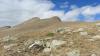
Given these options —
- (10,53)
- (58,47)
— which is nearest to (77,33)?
(58,47)

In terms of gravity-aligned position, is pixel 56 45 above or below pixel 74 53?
above

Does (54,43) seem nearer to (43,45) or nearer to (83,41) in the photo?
(43,45)

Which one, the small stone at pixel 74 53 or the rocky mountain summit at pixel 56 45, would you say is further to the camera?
the rocky mountain summit at pixel 56 45

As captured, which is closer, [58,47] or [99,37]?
[58,47]

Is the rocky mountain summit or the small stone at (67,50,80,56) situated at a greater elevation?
the rocky mountain summit

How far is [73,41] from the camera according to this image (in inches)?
715

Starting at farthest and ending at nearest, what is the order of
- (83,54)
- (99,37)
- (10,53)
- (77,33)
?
(77,33)
(99,37)
(10,53)
(83,54)

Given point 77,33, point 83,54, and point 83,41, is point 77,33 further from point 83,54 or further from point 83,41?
point 83,54

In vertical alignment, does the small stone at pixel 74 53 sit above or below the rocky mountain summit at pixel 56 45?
below

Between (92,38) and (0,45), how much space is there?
24.8 ft

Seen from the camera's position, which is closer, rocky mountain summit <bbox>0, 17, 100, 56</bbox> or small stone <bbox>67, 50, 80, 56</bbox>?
small stone <bbox>67, 50, 80, 56</bbox>

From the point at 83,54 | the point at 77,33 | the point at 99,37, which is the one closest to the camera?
the point at 83,54

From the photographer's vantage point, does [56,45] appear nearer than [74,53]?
No

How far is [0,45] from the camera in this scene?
1934 centimetres
